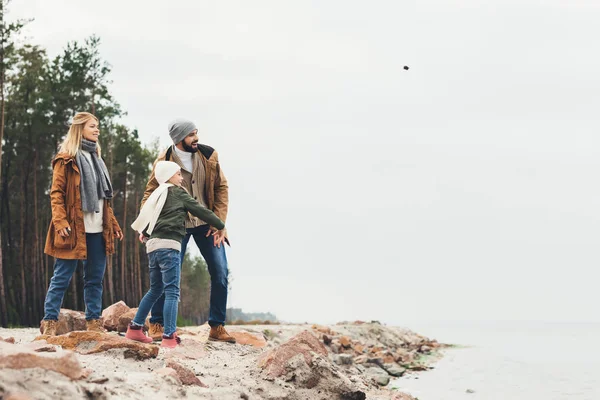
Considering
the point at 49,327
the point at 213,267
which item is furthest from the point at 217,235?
the point at 49,327

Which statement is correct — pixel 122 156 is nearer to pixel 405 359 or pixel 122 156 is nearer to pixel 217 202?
pixel 405 359

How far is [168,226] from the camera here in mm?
6125

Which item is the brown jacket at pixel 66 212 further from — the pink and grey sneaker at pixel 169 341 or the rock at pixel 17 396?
the rock at pixel 17 396

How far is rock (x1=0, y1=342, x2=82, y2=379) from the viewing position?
4066 mm

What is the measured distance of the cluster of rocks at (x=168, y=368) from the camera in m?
4.16

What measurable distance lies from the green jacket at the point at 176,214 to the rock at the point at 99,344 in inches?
39.0

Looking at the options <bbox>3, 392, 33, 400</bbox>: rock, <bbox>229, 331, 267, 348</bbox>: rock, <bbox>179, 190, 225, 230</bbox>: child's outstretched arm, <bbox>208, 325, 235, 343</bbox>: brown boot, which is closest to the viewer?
<bbox>3, 392, 33, 400</bbox>: rock

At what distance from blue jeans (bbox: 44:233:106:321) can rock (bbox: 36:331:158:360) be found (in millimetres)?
724

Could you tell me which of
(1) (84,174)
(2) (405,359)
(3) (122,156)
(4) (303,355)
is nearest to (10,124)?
(3) (122,156)

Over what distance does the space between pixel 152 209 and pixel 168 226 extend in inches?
9.0

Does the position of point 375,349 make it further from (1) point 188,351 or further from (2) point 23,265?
(2) point 23,265

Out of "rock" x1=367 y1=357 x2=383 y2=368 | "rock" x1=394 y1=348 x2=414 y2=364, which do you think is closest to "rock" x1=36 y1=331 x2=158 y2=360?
"rock" x1=367 y1=357 x2=383 y2=368

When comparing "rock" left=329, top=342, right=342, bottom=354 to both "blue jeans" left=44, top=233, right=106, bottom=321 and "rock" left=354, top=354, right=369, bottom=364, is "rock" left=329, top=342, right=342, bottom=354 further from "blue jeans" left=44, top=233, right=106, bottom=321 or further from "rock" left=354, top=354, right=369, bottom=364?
"blue jeans" left=44, top=233, right=106, bottom=321

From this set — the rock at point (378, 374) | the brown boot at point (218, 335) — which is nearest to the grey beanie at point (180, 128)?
the brown boot at point (218, 335)
